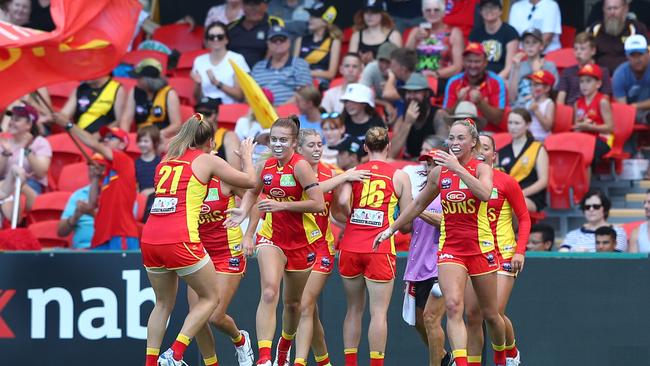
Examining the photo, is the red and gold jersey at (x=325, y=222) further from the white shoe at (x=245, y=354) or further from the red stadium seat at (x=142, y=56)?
the red stadium seat at (x=142, y=56)

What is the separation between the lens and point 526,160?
45.7ft

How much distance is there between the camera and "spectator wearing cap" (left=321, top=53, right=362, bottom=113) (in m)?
15.4

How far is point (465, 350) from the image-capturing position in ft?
34.4

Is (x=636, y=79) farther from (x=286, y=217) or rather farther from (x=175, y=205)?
(x=175, y=205)

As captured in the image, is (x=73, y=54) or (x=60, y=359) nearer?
(x=60, y=359)

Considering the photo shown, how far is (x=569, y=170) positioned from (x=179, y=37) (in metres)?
6.75

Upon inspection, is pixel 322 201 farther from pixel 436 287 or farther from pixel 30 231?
pixel 30 231

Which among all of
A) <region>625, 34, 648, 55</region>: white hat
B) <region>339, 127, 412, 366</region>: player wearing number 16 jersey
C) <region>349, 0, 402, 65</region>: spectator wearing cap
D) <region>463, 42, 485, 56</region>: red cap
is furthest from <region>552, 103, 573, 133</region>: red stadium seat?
<region>339, 127, 412, 366</region>: player wearing number 16 jersey

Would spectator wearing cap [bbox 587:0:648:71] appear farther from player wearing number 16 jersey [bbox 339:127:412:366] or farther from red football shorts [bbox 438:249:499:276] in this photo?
red football shorts [bbox 438:249:499:276]

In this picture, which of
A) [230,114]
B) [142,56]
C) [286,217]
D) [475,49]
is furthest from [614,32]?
[286,217]

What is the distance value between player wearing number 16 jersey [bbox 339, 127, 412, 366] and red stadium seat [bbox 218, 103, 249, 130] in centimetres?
480

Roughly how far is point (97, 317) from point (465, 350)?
3.88 metres

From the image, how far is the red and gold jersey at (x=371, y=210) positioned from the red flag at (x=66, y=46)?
3.91 metres

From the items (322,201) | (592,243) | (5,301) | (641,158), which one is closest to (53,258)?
(5,301)
